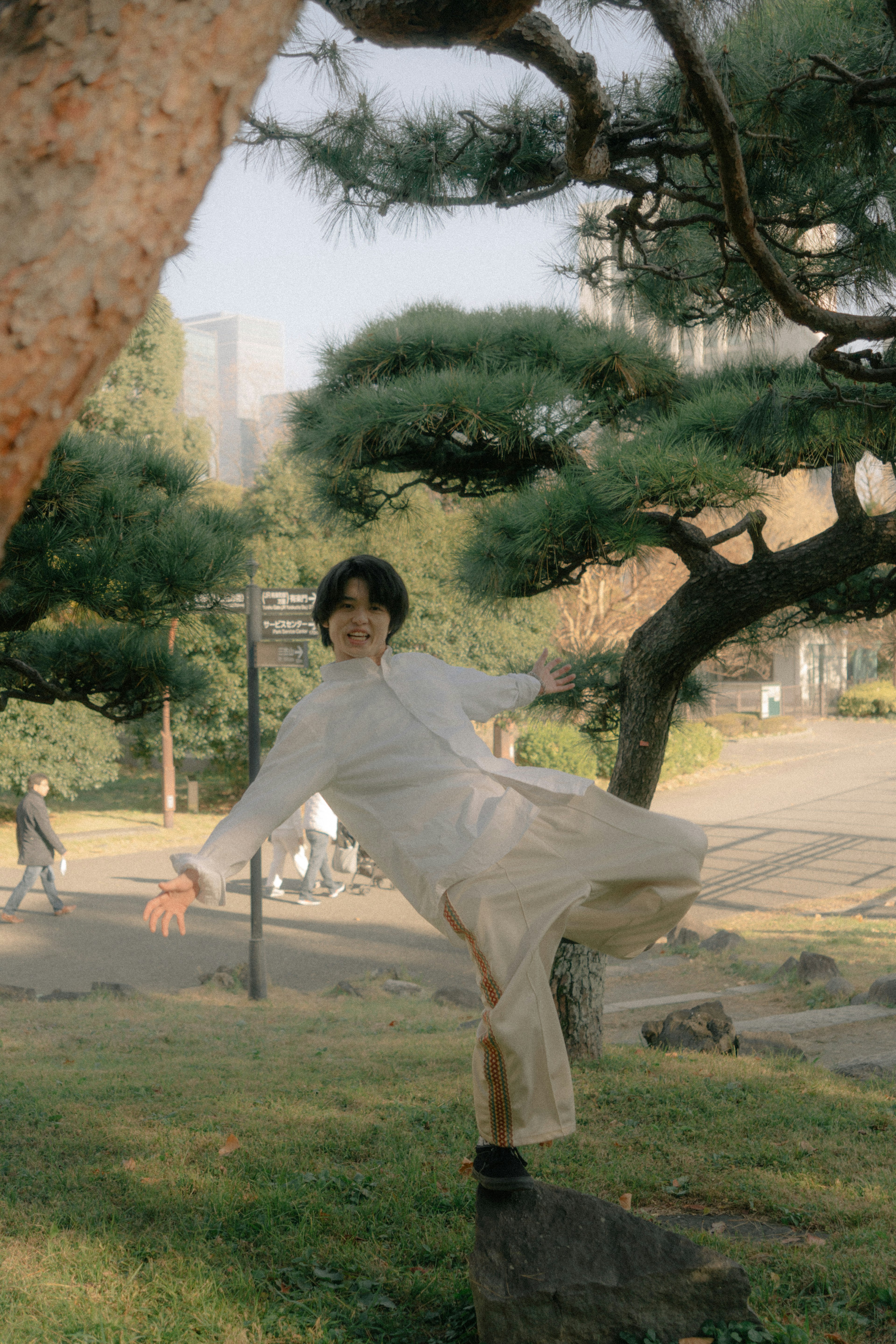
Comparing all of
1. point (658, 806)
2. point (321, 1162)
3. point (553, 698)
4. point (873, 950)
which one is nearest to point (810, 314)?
point (553, 698)

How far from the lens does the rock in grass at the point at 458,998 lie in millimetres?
7277

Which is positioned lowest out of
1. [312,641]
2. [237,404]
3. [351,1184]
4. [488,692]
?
[351,1184]

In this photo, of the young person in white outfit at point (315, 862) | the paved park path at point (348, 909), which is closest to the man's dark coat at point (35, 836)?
the paved park path at point (348, 909)

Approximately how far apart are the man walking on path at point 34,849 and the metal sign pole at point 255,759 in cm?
287

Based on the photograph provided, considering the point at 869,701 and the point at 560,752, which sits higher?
the point at 869,701

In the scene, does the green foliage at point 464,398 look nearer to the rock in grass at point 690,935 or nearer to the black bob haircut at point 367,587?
the black bob haircut at point 367,587

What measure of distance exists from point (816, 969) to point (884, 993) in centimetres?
78

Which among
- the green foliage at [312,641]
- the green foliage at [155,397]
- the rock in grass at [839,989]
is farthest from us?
the green foliage at [155,397]

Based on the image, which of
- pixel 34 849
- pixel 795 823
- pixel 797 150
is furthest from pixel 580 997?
pixel 795 823

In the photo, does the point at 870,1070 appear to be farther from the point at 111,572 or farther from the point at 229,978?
the point at 229,978

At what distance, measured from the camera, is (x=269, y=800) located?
258 centimetres

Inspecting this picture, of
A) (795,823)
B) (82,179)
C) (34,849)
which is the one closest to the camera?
(82,179)

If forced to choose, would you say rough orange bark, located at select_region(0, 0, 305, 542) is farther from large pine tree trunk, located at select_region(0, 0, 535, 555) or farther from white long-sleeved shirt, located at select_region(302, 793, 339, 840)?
white long-sleeved shirt, located at select_region(302, 793, 339, 840)

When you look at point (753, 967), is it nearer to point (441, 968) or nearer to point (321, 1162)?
point (441, 968)
